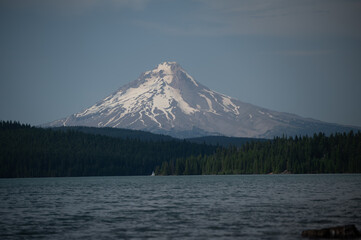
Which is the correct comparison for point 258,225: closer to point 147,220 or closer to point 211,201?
point 147,220

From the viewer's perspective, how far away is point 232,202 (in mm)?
69000

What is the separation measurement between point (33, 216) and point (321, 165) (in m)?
159

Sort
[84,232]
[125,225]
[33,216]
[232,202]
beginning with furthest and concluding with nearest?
[232,202] → [33,216] → [125,225] → [84,232]

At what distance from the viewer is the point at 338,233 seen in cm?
3844

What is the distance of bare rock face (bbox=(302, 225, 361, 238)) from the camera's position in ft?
125

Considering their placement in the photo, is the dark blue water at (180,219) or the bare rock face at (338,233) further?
the dark blue water at (180,219)

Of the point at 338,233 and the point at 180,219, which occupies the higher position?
the point at 338,233

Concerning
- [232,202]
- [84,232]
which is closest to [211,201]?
[232,202]

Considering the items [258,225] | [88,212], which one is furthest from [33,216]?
[258,225]

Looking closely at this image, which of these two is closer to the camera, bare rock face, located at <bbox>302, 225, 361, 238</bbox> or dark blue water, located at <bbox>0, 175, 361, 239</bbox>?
bare rock face, located at <bbox>302, 225, 361, 238</bbox>

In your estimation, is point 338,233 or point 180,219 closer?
point 338,233

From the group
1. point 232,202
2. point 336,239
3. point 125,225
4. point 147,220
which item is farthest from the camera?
point 232,202

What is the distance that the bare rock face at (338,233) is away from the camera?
1499 inches

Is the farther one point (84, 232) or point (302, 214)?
point (302, 214)
